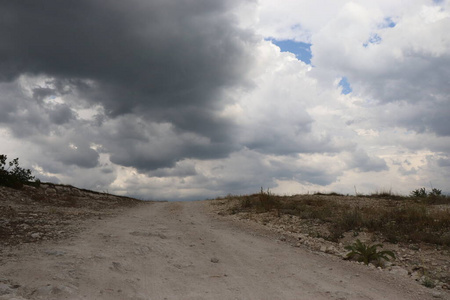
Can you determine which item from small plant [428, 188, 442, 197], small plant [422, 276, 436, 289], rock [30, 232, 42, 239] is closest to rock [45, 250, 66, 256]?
rock [30, 232, 42, 239]

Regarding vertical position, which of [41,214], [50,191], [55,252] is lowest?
[55,252]

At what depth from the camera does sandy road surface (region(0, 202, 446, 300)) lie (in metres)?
4.71

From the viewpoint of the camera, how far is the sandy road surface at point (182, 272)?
471 centimetres

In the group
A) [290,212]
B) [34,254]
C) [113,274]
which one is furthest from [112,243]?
[290,212]

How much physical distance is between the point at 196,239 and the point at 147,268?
2885 millimetres

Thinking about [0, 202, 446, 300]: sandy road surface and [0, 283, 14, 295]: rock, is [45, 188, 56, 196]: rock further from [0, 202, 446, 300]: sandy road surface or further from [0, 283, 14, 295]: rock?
[0, 283, 14, 295]: rock

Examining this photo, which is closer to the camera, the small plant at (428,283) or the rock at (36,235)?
the small plant at (428,283)

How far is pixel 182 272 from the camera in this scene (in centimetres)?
571

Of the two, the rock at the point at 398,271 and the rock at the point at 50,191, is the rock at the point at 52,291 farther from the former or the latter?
the rock at the point at 50,191

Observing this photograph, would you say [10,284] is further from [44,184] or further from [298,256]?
[44,184]

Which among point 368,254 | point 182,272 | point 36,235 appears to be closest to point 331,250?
point 368,254

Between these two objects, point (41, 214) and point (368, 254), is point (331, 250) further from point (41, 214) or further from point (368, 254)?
point (41, 214)

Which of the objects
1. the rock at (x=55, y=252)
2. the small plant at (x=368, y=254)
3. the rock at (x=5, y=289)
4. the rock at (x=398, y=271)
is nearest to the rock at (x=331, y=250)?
the small plant at (x=368, y=254)

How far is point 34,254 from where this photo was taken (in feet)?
20.1
